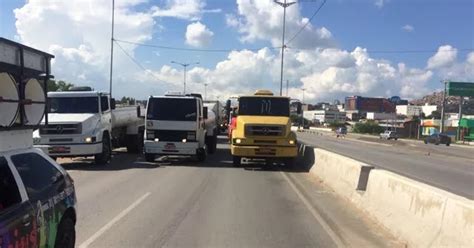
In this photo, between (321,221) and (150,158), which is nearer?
(321,221)

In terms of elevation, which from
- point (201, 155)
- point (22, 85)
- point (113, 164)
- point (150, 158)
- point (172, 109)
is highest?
point (22, 85)

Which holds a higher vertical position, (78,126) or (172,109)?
(172,109)

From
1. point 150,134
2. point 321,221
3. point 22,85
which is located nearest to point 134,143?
point 150,134

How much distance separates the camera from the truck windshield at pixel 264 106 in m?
22.5

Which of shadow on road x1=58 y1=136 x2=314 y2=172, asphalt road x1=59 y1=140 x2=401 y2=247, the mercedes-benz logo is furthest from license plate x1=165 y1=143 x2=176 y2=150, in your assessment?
the mercedes-benz logo

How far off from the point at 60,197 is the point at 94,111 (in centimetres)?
1566

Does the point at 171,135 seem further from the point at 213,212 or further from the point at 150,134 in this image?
the point at 213,212

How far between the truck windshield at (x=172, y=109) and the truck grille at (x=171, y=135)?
1.73 ft

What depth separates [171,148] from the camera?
2228cm

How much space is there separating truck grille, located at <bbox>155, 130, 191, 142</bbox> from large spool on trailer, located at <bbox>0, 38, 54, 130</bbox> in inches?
594

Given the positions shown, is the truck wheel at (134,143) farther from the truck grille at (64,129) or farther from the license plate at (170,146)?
the truck grille at (64,129)

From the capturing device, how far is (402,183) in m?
8.80

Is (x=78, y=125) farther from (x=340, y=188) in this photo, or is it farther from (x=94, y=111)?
(x=340, y=188)

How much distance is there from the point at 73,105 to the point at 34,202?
16627 millimetres
